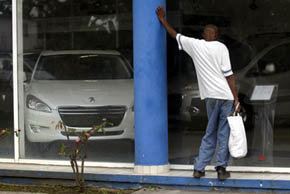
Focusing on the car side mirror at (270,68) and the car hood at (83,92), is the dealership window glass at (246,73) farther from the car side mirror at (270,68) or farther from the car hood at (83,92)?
the car hood at (83,92)

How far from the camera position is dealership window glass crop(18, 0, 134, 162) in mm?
8734

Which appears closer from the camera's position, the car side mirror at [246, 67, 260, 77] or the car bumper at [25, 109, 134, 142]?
the car side mirror at [246, 67, 260, 77]

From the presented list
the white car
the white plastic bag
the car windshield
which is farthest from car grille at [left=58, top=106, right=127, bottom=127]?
the white plastic bag

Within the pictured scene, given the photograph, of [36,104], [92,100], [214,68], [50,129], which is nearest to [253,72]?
[214,68]

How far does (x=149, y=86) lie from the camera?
7.66 meters

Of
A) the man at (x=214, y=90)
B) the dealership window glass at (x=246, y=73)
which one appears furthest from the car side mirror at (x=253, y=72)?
the man at (x=214, y=90)

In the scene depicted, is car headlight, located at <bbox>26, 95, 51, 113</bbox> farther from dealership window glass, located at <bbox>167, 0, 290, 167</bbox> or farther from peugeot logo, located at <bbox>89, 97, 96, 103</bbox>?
dealership window glass, located at <bbox>167, 0, 290, 167</bbox>

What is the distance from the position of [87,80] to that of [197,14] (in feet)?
6.14

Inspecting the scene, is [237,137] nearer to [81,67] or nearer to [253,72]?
[253,72]

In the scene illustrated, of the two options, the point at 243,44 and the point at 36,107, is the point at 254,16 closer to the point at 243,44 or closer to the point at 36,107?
the point at 243,44

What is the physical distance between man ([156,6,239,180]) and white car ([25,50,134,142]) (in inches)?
61.3

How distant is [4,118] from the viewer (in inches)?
363

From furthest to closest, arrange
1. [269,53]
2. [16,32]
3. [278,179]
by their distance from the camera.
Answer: [16,32] → [269,53] → [278,179]

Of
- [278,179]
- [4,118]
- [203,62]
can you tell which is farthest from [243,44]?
[4,118]
